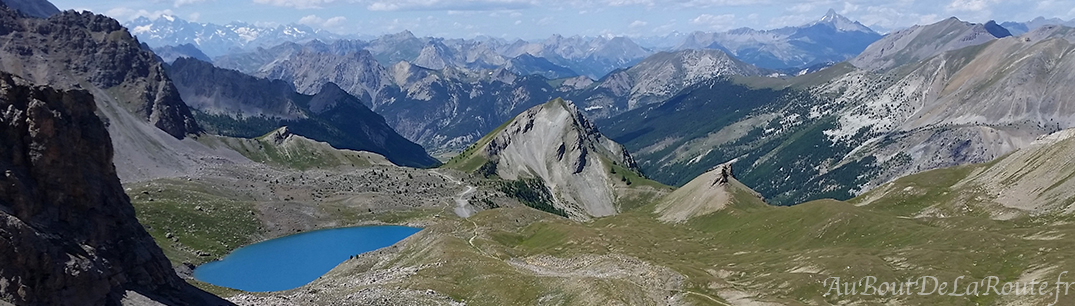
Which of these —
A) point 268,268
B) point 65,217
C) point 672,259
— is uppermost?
point 65,217

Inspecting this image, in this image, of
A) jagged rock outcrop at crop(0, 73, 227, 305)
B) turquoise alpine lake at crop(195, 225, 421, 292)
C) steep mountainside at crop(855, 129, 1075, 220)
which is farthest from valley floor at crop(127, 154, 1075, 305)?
jagged rock outcrop at crop(0, 73, 227, 305)

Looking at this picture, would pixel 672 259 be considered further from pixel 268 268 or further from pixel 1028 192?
pixel 1028 192

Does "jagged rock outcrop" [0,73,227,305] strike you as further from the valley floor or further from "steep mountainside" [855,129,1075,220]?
"steep mountainside" [855,129,1075,220]

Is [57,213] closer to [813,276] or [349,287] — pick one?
[349,287]

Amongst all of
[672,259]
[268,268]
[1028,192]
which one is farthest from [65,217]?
[1028,192]

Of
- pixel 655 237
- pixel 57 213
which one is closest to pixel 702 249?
A: pixel 655 237

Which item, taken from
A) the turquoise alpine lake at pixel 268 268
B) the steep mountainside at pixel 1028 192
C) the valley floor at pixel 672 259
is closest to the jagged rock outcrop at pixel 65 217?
the valley floor at pixel 672 259

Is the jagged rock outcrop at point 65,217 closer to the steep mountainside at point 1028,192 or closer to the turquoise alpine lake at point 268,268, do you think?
the turquoise alpine lake at point 268,268

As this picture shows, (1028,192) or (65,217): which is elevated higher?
(65,217)
